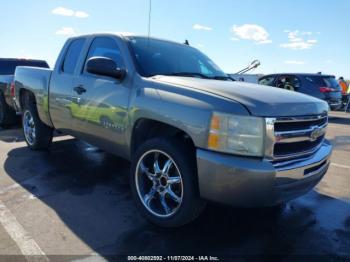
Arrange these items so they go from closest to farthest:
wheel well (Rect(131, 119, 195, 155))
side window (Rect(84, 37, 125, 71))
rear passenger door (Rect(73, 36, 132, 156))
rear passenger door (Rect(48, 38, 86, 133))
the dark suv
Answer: wheel well (Rect(131, 119, 195, 155)) → rear passenger door (Rect(73, 36, 132, 156)) → side window (Rect(84, 37, 125, 71)) → rear passenger door (Rect(48, 38, 86, 133)) → the dark suv

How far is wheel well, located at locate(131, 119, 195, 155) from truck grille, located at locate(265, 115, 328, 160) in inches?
29.8

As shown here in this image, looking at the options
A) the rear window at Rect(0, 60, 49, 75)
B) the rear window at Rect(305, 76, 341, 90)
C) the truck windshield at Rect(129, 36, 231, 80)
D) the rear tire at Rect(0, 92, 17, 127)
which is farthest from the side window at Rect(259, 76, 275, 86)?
the truck windshield at Rect(129, 36, 231, 80)

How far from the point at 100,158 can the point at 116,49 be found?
7.65 feet

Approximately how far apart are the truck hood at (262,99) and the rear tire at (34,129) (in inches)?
126

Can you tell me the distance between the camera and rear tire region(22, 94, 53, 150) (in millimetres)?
6168

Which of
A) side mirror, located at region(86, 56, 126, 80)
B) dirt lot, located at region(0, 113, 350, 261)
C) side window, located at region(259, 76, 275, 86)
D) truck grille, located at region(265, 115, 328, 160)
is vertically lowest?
dirt lot, located at region(0, 113, 350, 261)

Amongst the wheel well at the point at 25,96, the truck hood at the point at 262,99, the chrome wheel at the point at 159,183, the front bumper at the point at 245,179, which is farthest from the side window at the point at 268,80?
the front bumper at the point at 245,179

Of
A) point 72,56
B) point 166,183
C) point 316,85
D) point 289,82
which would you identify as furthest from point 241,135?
point 289,82

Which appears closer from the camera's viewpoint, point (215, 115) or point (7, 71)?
point (215, 115)

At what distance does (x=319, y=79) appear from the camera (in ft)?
43.8

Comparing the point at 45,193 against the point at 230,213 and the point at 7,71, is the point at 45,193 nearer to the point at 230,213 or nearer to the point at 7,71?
the point at 230,213

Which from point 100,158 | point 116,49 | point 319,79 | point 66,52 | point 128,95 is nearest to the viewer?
point 128,95

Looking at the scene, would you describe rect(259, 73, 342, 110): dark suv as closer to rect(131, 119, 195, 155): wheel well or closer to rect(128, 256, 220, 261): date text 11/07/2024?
rect(131, 119, 195, 155): wheel well

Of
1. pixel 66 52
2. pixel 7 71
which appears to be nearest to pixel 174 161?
pixel 66 52
